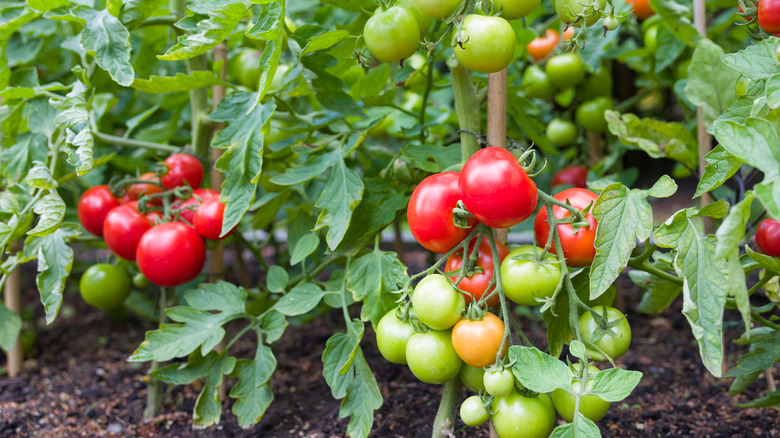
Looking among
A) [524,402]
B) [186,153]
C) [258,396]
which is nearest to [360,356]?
[258,396]

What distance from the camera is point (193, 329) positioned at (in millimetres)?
991

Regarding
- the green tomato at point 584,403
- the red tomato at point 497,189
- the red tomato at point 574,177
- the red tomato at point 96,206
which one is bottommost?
the red tomato at point 574,177

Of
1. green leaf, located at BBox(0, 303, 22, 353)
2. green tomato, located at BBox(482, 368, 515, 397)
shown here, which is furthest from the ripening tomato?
green leaf, located at BBox(0, 303, 22, 353)

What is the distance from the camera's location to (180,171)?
44.1 inches

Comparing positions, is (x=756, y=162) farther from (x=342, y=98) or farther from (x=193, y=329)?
(x=193, y=329)

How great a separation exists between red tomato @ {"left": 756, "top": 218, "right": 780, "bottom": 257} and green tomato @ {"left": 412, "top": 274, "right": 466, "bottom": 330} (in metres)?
0.46

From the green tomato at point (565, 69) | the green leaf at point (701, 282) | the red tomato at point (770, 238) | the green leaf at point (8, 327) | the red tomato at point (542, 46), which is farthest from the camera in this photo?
the red tomato at point (542, 46)

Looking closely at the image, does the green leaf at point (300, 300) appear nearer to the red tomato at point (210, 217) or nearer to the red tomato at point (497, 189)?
the red tomato at point (210, 217)

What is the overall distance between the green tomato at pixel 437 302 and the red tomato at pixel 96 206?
2.37 ft

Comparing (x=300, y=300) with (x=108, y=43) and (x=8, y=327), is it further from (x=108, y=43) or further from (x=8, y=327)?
(x=8, y=327)

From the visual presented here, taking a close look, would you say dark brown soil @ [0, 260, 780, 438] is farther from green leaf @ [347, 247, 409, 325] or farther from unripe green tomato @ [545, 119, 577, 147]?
unripe green tomato @ [545, 119, 577, 147]

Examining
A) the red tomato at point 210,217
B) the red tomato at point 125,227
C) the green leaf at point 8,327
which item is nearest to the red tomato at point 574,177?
the red tomato at point 210,217

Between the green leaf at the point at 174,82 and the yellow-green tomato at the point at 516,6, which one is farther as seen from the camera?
the green leaf at the point at 174,82

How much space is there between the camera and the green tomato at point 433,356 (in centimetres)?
72
